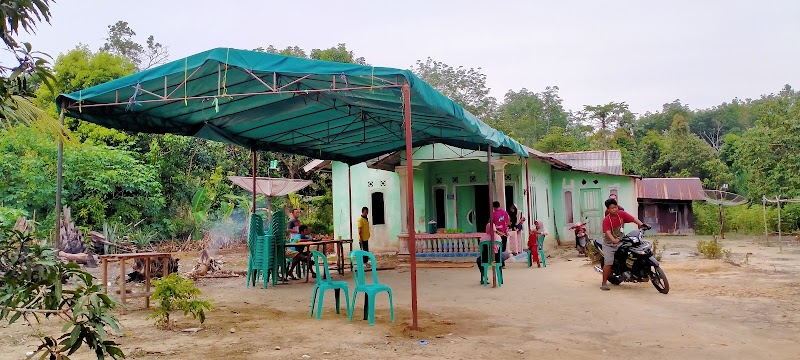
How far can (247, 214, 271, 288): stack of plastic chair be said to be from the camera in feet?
31.7

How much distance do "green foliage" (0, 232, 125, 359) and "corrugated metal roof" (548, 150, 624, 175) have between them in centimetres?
2311

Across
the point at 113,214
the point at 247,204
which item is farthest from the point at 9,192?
the point at 247,204

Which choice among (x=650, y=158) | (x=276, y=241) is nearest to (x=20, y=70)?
Result: (x=276, y=241)

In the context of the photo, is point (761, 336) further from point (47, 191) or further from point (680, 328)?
point (47, 191)

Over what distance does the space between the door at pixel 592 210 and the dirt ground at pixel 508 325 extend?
9.75 metres

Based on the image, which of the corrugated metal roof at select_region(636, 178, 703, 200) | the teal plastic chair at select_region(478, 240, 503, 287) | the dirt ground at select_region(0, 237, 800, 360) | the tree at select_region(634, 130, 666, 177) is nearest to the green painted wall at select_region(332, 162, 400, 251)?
the dirt ground at select_region(0, 237, 800, 360)

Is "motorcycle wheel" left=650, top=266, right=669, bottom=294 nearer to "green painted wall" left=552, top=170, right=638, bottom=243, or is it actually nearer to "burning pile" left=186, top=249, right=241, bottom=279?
"burning pile" left=186, top=249, right=241, bottom=279

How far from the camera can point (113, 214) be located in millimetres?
17344

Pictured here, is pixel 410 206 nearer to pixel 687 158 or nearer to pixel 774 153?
pixel 774 153

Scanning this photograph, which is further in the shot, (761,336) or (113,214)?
(113,214)

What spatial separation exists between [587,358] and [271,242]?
20.6 feet

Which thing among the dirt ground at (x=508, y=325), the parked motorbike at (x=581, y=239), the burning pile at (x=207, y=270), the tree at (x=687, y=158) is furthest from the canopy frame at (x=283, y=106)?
the tree at (x=687, y=158)

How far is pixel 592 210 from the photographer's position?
19.6 metres

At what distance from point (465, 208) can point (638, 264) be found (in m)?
9.02
